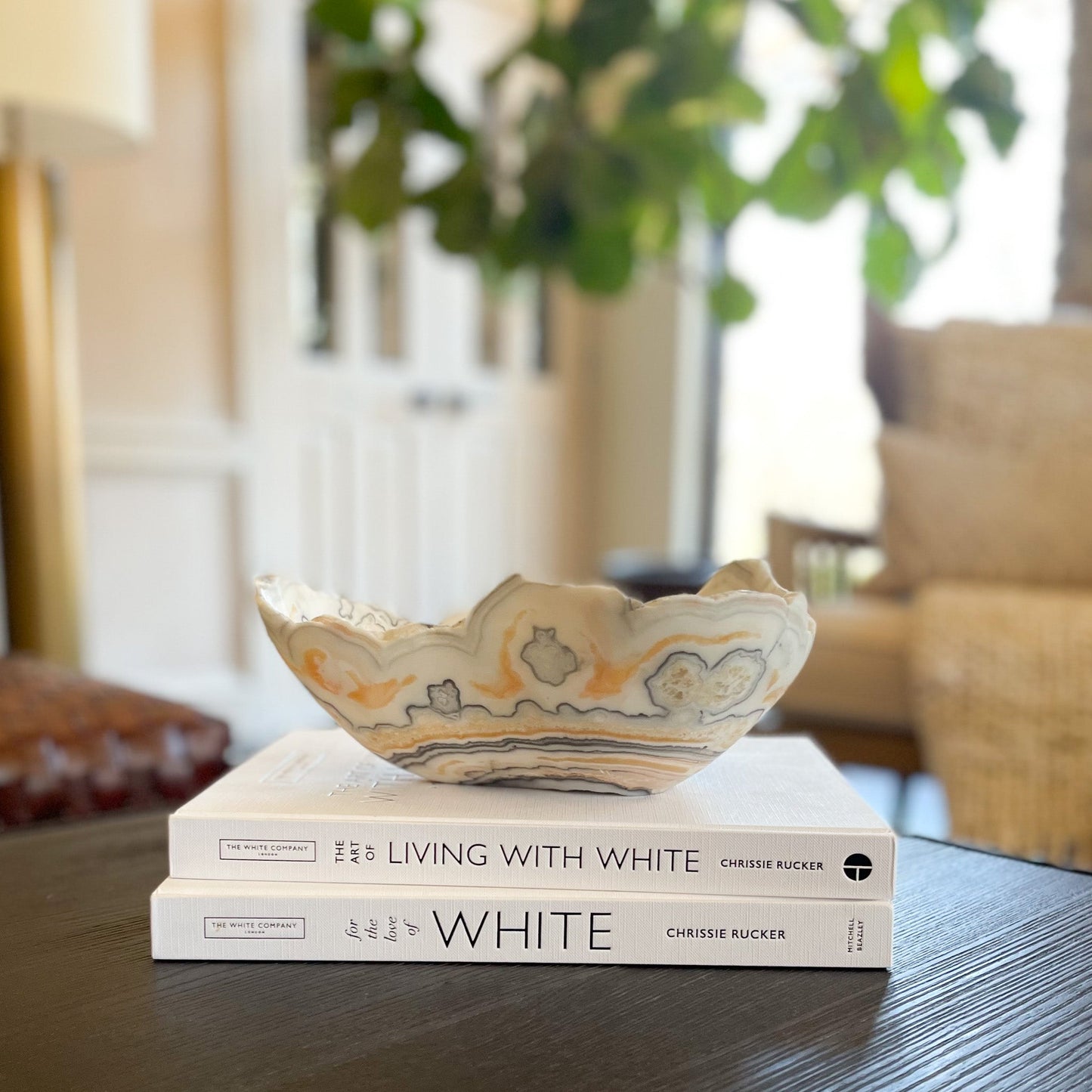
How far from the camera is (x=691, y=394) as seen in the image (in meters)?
3.12

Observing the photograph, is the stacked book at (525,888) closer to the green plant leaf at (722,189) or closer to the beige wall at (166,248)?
the green plant leaf at (722,189)

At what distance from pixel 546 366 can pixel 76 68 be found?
1911mm

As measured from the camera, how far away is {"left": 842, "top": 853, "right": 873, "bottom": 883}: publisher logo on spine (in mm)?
463

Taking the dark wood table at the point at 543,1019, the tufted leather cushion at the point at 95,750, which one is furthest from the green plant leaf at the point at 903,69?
the dark wood table at the point at 543,1019

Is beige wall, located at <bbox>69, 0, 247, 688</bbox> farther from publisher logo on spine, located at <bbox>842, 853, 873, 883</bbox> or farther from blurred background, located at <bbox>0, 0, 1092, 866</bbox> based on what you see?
publisher logo on spine, located at <bbox>842, 853, 873, 883</bbox>

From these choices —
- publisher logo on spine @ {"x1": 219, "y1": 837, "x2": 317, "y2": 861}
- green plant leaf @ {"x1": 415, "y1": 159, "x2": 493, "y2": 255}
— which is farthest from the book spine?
green plant leaf @ {"x1": 415, "y1": 159, "x2": 493, "y2": 255}

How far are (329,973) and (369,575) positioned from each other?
2275 millimetres

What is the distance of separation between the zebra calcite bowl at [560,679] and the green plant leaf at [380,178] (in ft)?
5.79

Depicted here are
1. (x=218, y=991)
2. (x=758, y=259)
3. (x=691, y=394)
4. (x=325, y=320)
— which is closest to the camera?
(x=218, y=991)

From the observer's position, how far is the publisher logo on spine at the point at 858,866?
1.52 ft

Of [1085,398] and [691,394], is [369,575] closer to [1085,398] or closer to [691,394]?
[691,394]

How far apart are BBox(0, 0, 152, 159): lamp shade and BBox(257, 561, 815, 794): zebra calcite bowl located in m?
1.14

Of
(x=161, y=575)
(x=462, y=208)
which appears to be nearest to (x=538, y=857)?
(x=462, y=208)

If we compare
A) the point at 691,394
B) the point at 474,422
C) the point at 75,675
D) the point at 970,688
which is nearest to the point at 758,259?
the point at 691,394
